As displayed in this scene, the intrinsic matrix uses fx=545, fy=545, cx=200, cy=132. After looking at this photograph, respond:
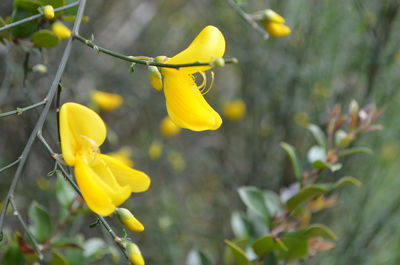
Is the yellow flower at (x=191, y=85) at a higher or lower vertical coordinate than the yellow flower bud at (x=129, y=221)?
higher

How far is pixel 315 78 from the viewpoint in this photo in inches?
80.4

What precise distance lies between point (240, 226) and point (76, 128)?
23.3 inches

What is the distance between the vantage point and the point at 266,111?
2.40 m

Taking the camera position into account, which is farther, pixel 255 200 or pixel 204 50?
pixel 255 200

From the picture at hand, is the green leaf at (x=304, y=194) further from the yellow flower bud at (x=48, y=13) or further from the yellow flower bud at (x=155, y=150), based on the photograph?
the yellow flower bud at (x=155, y=150)

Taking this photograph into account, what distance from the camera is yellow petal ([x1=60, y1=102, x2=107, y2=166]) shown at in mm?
726

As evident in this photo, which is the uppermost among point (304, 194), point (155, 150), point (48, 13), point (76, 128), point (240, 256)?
point (48, 13)

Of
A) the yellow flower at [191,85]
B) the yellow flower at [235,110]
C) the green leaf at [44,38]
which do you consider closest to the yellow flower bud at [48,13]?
the green leaf at [44,38]

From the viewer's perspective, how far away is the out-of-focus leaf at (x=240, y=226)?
4.01ft

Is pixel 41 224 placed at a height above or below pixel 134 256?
below

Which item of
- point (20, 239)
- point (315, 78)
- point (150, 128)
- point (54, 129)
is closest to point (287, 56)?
point (315, 78)

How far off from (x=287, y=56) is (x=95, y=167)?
160 centimetres

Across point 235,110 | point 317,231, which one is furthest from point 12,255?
point 235,110

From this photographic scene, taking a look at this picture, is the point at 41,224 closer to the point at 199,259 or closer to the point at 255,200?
the point at 199,259
